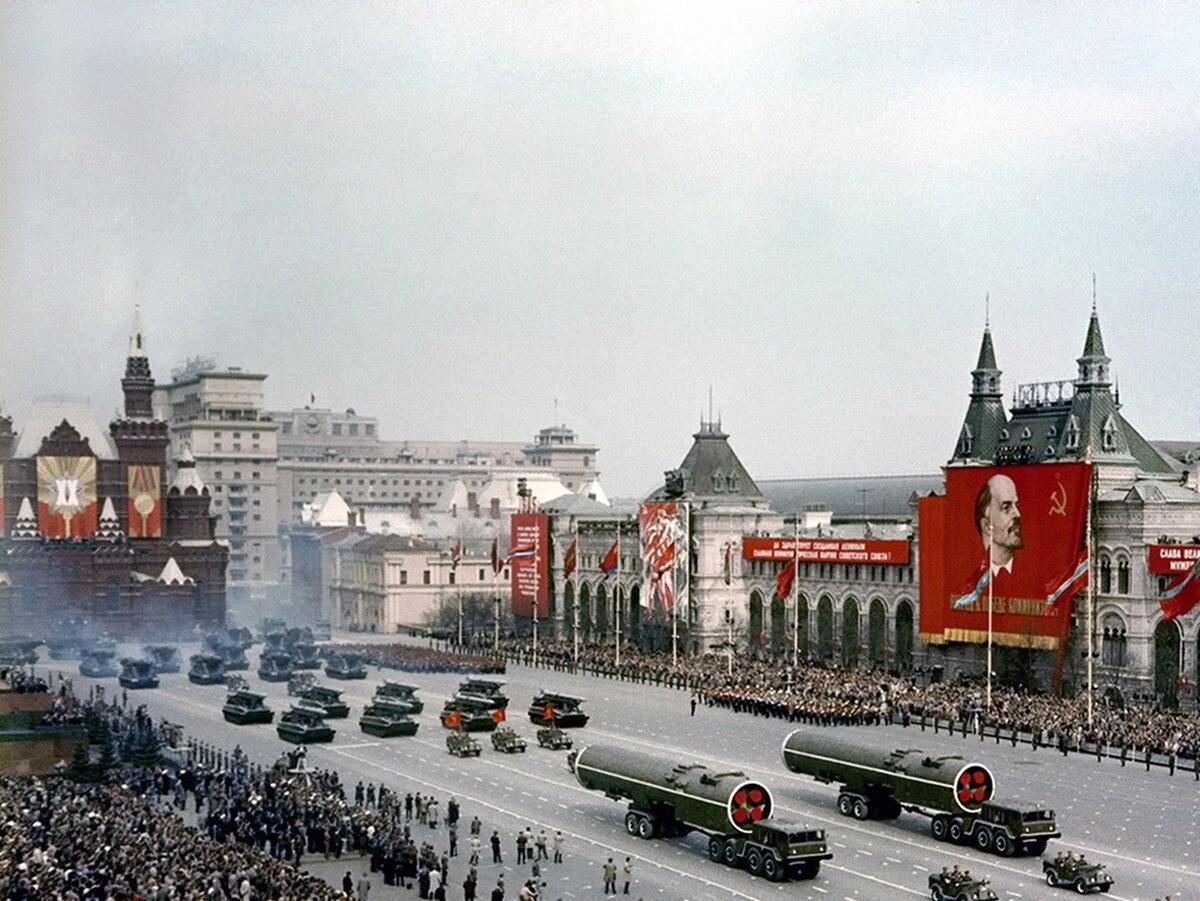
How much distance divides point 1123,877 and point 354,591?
128 m

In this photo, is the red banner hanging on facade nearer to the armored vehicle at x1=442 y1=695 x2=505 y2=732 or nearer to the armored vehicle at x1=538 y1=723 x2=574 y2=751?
the armored vehicle at x1=442 y1=695 x2=505 y2=732

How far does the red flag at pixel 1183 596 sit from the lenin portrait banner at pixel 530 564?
70.8 metres

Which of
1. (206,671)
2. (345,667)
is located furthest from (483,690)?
(206,671)

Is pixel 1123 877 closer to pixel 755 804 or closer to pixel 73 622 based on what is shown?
pixel 755 804

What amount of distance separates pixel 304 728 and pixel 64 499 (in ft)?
293

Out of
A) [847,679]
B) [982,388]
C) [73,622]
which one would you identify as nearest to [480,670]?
[847,679]

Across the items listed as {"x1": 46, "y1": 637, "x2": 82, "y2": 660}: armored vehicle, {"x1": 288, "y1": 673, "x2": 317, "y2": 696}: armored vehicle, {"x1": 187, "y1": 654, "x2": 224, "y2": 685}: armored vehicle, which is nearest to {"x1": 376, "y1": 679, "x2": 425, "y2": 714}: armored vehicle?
{"x1": 288, "y1": 673, "x2": 317, "y2": 696}: armored vehicle

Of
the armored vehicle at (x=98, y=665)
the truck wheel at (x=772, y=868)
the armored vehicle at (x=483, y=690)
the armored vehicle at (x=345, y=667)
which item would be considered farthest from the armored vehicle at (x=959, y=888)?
the armored vehicle at (x=98, y=665)

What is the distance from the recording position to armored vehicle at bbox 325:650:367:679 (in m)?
116

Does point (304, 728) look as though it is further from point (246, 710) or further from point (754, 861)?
point (754, 861)

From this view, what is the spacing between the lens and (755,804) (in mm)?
52688

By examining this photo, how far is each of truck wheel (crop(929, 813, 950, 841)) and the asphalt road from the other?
2.25ft

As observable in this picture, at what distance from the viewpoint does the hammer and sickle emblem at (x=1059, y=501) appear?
305ft

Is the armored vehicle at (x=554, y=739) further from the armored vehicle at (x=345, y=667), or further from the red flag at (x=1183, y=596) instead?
the armored vehicle at (x=345, y=667)
